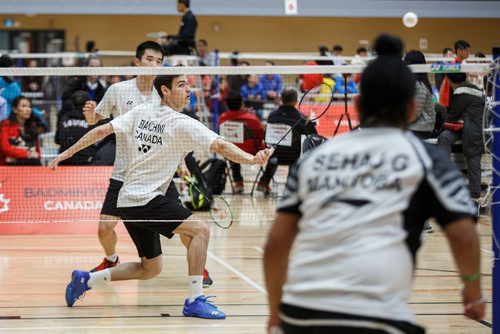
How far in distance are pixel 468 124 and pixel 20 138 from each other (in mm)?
6206

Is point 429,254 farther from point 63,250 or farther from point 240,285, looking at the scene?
point 63,250

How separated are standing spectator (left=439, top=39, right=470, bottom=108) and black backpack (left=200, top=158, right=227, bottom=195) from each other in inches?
139

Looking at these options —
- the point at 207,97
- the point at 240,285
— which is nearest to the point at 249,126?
the point at 207,97

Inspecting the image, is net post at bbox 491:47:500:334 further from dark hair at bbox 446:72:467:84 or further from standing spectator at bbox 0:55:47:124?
standing spectator at bbox 0:55:47:124

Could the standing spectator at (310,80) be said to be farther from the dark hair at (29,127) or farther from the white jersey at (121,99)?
the white jersey at (121,99)

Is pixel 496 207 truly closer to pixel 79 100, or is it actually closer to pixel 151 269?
pixel 151 269

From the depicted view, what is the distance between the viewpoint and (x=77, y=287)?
A: 23.8 ft

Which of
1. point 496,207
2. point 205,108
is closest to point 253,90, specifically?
point 205,108

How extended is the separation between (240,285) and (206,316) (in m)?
1.43

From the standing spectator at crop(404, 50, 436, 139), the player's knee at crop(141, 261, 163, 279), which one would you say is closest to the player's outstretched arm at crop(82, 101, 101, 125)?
the player's knee at crop(141, 261, 163, 279)

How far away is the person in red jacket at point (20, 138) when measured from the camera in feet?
40.3

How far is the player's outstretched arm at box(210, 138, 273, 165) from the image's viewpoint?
6.08 meters

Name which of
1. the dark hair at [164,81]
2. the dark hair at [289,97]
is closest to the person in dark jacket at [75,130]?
the dark hair at [289,97]

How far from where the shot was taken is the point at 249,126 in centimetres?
1402
